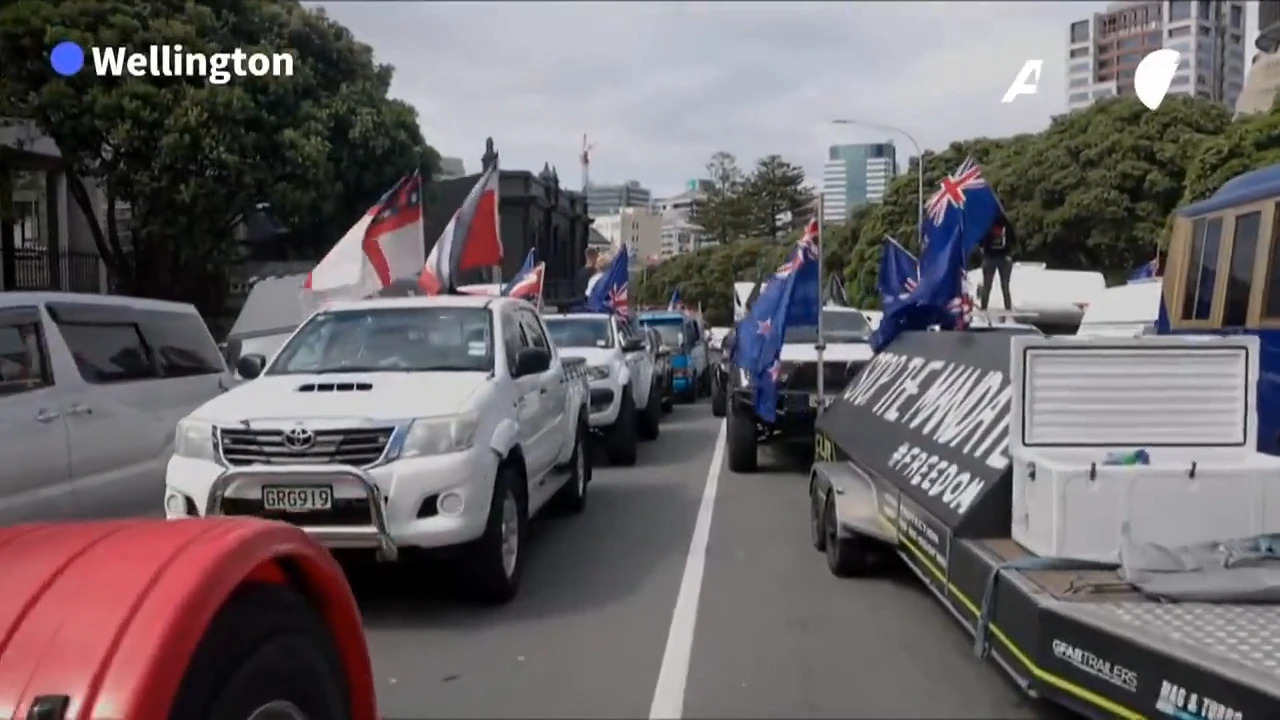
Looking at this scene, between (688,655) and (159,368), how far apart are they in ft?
12.9

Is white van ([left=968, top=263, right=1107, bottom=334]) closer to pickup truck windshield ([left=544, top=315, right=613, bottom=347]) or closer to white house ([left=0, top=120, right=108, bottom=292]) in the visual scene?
pickup truck windshield ([left=544, top=315, right=613, bottom=347])

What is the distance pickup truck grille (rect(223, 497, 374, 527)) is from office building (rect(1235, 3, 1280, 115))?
869 inches

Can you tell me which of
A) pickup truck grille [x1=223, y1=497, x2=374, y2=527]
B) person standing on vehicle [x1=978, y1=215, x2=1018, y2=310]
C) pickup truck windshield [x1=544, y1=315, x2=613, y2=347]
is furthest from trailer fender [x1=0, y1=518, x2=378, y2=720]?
pickup truck windshield [x1=544, y1=315, x2=613, y2=347]

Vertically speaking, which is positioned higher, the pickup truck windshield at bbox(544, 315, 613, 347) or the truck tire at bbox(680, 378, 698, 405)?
the pickup truck windshield at bbox(544, 315, 613, 347)

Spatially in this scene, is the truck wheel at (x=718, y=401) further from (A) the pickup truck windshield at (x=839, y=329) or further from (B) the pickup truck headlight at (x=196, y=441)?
(B) the pickup truck headlight at (x=196, y=441)

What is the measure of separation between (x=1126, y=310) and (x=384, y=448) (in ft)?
37.4

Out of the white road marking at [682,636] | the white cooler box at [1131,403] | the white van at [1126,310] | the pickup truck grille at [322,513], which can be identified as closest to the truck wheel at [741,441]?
the white road marking at [682,636]

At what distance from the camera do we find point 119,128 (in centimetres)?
1864

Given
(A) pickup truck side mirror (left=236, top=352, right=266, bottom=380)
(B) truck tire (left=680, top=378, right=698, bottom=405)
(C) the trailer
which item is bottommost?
(B) truck tire (left=680, top=378, right=698, bottom=405)

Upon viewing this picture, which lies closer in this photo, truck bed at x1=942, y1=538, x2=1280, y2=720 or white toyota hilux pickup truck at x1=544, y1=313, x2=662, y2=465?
truck bed at x1=942, y1=538, x2=1280, y2=720

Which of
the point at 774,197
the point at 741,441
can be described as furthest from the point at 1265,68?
the point at 774,197

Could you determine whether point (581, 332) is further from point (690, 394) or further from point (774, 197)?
point (774, 197)

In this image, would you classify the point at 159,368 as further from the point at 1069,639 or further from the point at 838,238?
the point at 838,238

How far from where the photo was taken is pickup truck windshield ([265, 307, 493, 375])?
314 inches
